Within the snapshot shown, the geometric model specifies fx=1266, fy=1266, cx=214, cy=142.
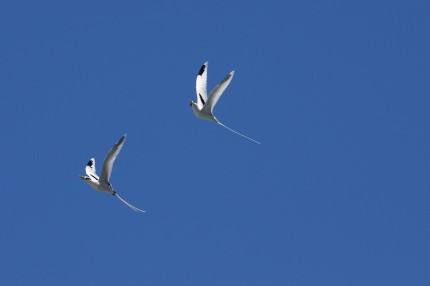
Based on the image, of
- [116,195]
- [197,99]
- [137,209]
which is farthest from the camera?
[197,99]

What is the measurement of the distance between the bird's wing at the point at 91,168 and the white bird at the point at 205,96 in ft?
19.6

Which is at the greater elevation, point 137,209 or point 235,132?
point 235,132

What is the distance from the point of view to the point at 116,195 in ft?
192

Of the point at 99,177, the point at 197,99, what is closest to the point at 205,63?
the point at 197,99

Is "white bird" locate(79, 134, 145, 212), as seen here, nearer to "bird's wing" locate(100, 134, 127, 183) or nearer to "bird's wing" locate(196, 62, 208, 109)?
"bird's wing" locate(100, 134, 127, 183)

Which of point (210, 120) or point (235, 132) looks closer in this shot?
point (235, 132)

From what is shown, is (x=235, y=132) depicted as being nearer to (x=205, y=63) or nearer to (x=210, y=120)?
(x=210, y=120)

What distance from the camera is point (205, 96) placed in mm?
63281

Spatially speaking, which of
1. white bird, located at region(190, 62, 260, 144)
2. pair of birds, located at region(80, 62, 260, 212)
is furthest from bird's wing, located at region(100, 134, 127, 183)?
white bird, located at region(190, 62, 260, 144)

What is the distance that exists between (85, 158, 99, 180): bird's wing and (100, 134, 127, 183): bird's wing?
3.19 meters

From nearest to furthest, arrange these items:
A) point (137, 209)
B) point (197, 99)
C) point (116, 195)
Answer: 1. point (137, 209)
2. point (116, 195)
3. point (197, 99)

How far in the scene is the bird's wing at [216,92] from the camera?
2282 inches

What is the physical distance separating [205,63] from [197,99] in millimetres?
3605

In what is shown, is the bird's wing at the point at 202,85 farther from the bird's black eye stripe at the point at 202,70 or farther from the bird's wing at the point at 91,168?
the bird's wing at the point at 91,168
